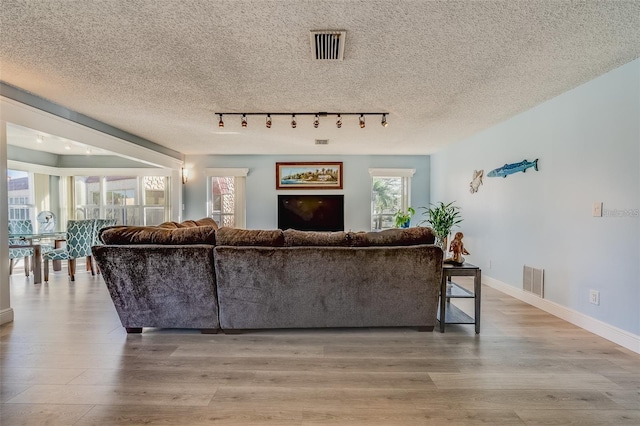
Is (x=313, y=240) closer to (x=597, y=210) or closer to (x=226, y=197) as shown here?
(x=597, y=210)

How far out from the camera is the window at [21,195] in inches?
240

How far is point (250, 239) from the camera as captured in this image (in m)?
2.67

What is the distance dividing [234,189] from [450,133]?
4575 mm

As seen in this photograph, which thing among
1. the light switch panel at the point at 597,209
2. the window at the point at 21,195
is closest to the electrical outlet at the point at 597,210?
the light switch panel at the point at 597,209

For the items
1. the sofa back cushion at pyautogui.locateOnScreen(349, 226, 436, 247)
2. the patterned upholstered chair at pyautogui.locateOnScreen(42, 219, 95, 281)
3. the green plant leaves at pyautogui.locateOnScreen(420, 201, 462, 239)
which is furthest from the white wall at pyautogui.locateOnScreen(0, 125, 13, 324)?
the green plant leaves at pyautogui.locateOnScreen(420, 201, 462, 239)

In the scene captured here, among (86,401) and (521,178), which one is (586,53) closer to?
(521,178)

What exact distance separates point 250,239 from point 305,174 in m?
4.31

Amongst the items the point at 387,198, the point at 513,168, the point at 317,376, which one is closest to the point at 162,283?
the point at 317,376

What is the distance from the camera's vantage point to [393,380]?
1.98 metres

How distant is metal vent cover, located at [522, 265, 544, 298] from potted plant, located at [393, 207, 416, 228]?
294cm

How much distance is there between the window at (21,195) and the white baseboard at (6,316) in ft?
14.1

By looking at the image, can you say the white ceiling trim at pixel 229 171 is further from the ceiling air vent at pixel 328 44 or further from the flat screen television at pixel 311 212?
the ceiling air vent at pixel 328 44

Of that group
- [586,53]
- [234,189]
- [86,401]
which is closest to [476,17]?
[586,53]

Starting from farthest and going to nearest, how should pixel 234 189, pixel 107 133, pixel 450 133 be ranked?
pixel 234 189
pixel 450 133
pixel 107 133
